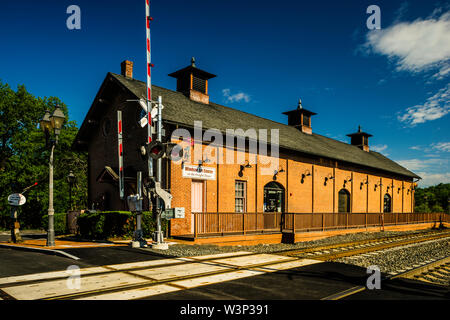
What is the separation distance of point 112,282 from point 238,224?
9.32 m

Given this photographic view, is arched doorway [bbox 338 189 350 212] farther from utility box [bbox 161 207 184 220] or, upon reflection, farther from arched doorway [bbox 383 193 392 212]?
utility box [bbox 161 207 184 220]

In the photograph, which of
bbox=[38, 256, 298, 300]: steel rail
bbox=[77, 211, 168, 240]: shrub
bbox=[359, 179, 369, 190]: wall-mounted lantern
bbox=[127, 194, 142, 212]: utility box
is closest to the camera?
bbox=[38, 256, 298, 300]: steel rail

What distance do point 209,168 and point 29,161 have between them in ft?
92.4

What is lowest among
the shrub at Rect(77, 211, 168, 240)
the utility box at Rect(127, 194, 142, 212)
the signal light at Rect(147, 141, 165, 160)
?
the shrub at Rect(77, 211, 168, 240)

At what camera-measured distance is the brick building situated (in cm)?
1566

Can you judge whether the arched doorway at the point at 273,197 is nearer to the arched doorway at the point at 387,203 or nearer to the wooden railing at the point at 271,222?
the wooden railing at the point at 271,222

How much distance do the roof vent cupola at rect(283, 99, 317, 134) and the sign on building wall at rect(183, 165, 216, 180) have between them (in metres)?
15.7

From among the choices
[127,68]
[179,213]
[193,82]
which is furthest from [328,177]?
[179,213]

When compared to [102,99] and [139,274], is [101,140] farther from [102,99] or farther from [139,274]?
[139,274]

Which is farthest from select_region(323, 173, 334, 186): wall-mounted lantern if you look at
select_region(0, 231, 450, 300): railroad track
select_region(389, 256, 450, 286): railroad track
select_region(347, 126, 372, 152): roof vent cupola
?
select_region(0, 231, 450, 300): railroad track

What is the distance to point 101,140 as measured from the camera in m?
20.6

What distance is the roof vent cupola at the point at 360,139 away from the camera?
125 feet
